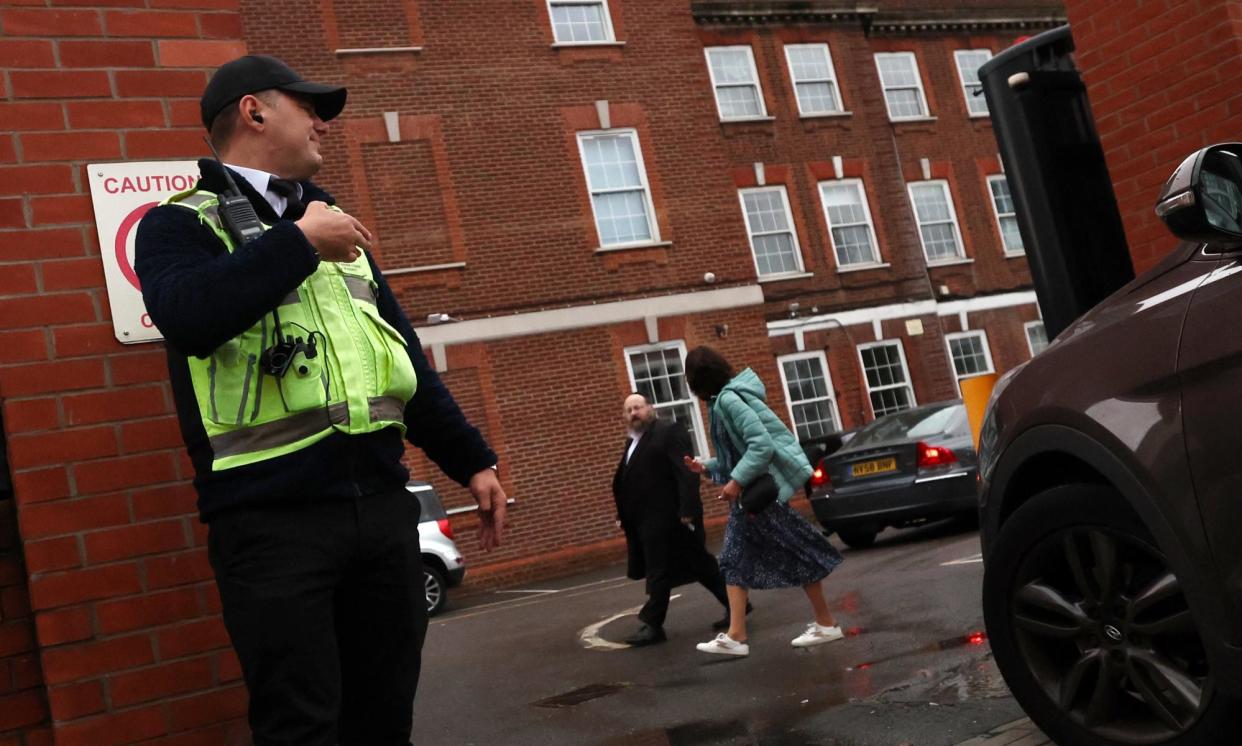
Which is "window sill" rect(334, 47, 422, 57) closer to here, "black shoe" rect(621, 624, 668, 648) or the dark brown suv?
"black shoe" rect(621, 624, 668, 648)

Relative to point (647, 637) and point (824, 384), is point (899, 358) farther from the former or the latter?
point (647, 637)

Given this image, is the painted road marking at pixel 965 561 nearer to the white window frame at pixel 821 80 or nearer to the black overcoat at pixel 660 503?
the black overcoat at pixel 660 503

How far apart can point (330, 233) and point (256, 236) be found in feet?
0.49

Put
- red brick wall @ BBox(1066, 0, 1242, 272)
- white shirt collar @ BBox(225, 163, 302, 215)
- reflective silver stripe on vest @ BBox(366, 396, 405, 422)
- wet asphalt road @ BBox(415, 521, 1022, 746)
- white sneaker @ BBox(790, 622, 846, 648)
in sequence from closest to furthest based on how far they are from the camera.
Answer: reflective silver stripe on vest @ BBox(366, 396, 405, 422), white shirt collar @ BBox(225, 163, 302, 215), wet asphalt road @ BBox(415, 521, 1022, 746), red brick wall @ BBox(1066, 0, 1242, 272), white sneaker @ BBox(790, 622, 846, 648)

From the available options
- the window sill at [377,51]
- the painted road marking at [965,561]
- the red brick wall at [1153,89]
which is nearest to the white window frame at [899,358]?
the window sill at [377,51]

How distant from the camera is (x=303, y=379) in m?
2.69

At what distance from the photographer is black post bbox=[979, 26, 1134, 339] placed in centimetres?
595

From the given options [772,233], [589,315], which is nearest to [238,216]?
[589,315]

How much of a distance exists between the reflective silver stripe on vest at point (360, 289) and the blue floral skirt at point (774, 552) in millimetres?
5172

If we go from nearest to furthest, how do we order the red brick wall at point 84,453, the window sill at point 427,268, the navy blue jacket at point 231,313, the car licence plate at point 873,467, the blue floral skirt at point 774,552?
the navy blue jacket at point 231,313 < the red brick wall at point 84,453 < the blue floral skirt at point 774,552 < the car licence plate at point 873,467 < the window sill at point 427,268

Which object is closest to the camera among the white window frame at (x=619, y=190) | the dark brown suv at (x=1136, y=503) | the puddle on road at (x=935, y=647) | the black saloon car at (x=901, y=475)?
the dark brown suv at (x=1136, y=503)

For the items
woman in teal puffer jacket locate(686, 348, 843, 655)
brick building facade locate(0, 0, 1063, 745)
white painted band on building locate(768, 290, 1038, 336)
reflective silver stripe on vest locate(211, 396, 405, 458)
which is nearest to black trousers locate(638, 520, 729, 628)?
woman in teal puffer jacket locate(686, 348, 843, 655)

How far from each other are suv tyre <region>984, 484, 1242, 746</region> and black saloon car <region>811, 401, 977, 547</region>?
357 inches

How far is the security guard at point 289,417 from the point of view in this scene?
8.55ft
